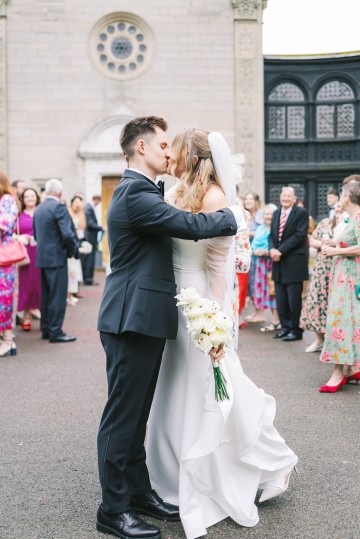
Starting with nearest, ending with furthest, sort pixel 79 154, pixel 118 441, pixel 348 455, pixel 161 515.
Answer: pixel 118 441 < pixel 161 515 < pixel 348 455 < pixel 79 154

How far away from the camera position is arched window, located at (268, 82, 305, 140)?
Answer: 26.1 m

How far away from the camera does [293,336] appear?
999 cm

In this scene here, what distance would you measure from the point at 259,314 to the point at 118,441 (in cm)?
861

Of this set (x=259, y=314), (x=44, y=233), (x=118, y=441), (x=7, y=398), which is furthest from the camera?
(x=259, y=314)

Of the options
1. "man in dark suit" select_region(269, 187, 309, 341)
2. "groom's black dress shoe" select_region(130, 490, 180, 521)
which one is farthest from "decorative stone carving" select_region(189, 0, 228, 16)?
"groom's black dress shoe" select_region(130, 490, 180, 521)

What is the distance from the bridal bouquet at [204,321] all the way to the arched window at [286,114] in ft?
76.8

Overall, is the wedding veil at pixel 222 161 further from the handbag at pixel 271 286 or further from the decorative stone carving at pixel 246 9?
the decorative stone carving at pixel 246 9

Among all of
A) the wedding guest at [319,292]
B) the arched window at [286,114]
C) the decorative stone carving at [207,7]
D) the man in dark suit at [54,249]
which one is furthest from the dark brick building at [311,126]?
the wedding guest at [319,292]

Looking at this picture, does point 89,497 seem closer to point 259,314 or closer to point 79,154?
point 259,314

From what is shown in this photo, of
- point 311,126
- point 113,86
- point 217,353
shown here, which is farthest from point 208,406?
point 311,126

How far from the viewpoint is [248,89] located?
74.1ft

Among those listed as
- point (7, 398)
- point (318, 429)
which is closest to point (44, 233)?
point (7, 398)

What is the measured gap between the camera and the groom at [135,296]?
3492mm

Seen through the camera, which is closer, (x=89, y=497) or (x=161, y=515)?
(x=161, y=515)
